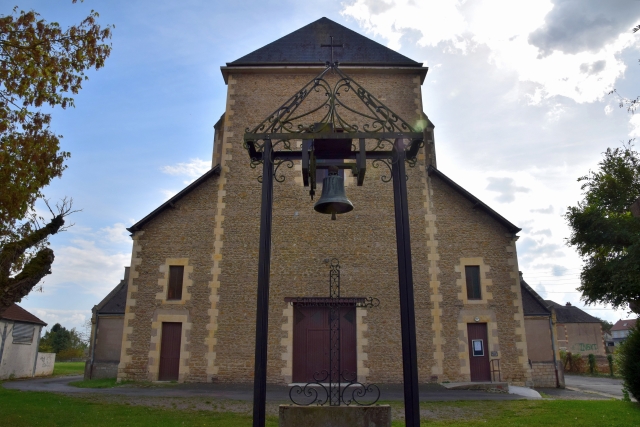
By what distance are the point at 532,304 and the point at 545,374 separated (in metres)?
3.33

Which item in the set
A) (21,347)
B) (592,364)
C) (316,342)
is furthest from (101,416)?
(592,364)

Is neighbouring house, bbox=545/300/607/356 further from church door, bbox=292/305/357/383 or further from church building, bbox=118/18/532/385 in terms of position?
church door, bbox=292/305/357/383

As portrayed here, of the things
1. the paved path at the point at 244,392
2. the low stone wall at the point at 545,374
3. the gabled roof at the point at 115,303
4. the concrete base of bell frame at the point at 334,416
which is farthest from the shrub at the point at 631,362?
the gabled roof at the point at 115,303

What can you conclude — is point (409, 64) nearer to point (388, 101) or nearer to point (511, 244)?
point (388, 101)

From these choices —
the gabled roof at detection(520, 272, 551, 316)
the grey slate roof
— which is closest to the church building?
the grey slate roof

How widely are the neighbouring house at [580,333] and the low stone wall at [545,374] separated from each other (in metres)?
23.3

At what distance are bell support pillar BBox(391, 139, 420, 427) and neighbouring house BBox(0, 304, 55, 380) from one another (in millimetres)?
24768

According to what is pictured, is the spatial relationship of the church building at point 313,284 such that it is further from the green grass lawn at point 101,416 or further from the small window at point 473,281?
the green grass lawn at point 101,416

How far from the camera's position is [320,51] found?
59.3 ft

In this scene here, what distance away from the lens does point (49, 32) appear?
277 inches

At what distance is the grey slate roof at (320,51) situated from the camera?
17141 mm

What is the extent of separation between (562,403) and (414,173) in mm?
8345

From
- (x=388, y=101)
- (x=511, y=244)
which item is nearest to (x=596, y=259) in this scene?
(x=511, y=244)

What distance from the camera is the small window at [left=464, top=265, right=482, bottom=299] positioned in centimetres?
1462
